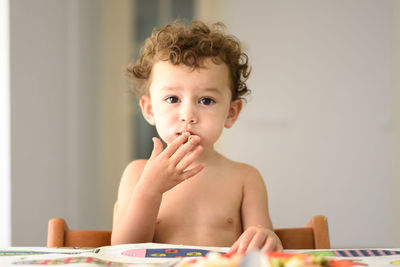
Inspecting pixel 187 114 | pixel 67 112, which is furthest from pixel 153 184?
pixel 67 112

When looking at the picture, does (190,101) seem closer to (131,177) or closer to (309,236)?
(131,177)

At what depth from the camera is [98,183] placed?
10.6 feet

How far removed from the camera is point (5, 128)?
173 cm

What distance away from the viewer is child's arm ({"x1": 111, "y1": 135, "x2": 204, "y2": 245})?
1.01 m

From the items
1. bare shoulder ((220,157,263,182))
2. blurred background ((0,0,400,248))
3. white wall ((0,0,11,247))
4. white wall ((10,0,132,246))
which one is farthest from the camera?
blurred background ((0,0,400,248))

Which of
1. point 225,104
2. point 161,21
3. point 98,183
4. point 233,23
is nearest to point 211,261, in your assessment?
point 225,104

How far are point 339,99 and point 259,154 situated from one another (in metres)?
0.66

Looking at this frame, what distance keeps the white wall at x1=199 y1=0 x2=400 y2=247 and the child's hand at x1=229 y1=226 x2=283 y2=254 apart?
251 cm

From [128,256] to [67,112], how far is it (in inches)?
72.2

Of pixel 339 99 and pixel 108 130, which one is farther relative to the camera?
pixel 108 130

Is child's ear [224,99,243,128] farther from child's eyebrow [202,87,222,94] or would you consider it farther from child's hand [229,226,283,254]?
child's hand [229,226,283,254]

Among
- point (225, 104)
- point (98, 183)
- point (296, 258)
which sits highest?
point (225, 104)

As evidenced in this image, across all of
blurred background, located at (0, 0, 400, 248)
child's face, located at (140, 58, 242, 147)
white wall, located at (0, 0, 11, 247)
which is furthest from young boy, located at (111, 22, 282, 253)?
blurred background, located at (0, 0, 400, 248)

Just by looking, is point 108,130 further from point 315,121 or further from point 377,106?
point 377,106
